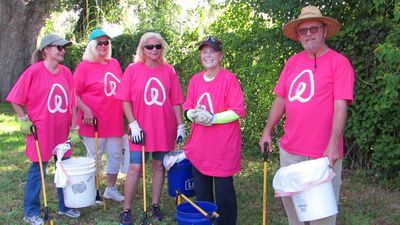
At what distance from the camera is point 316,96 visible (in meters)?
3.64

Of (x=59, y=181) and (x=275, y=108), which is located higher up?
(x=275, y=108)

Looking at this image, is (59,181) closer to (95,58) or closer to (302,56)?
(95,58)

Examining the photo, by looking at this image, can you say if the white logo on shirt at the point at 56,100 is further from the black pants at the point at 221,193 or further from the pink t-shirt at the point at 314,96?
the pink t-shirt at the point at 314,96

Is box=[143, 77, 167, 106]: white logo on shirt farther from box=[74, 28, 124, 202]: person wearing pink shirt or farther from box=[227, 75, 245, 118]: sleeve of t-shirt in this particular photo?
box=[227, 75, 245, 118]: sleeve of t-shirt

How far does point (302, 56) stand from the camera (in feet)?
12.6

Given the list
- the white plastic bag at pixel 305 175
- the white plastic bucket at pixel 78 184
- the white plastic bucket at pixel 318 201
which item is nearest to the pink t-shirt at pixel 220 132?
the white plastic bag at pixel 305 175

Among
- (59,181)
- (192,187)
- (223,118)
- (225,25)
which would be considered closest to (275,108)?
(223,118)

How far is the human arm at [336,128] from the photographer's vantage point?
11.6 feet

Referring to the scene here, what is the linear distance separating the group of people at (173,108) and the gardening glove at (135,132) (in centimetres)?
1

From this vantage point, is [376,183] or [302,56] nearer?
[302,56]

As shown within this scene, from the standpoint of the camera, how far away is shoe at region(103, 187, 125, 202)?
5912mm

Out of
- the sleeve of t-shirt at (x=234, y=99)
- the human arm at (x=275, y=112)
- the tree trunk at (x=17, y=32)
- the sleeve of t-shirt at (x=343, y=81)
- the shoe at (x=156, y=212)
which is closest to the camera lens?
the sleeve of t-shirt at (x=343, y=81)

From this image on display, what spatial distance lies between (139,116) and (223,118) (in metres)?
1.10

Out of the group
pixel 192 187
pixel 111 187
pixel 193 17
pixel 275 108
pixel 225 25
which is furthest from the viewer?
pixel 193 17
